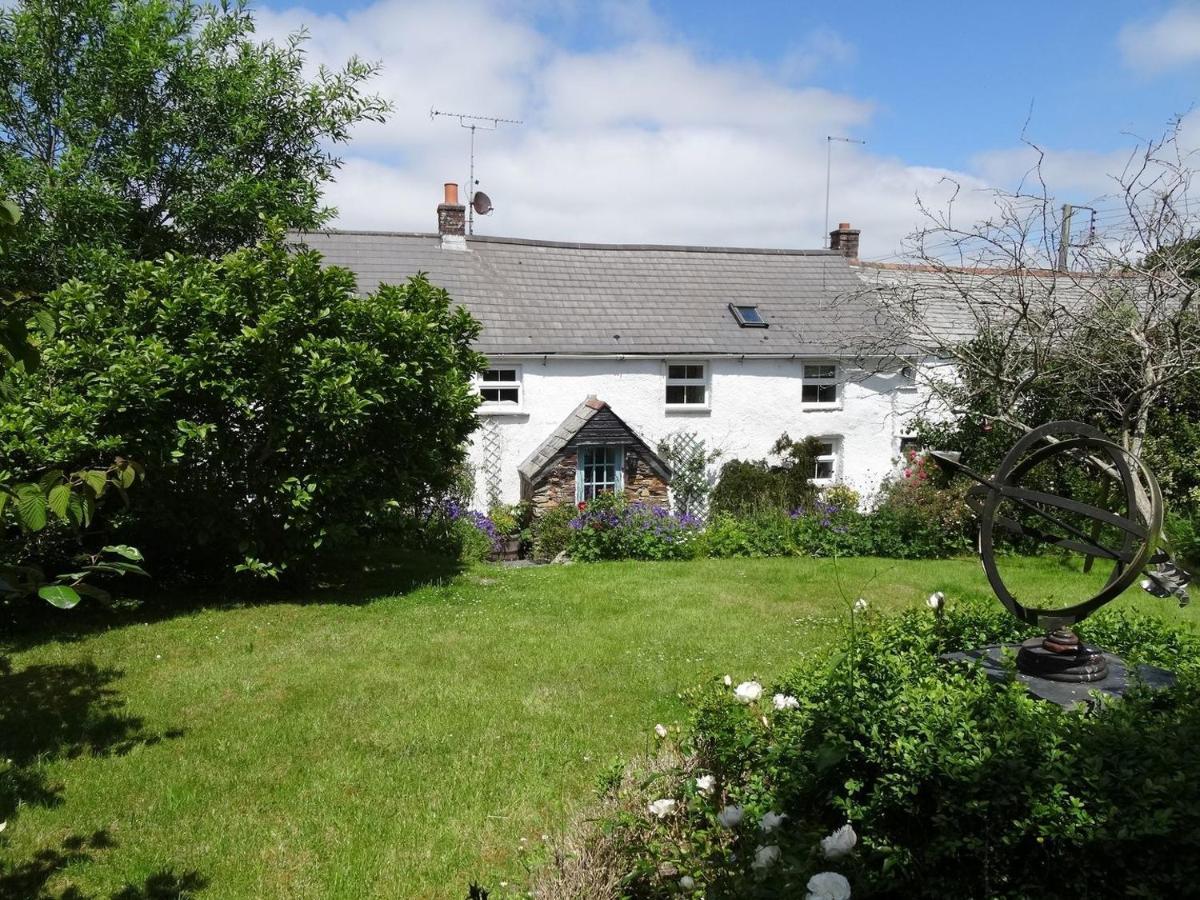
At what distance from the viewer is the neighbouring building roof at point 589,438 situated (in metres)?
16.8

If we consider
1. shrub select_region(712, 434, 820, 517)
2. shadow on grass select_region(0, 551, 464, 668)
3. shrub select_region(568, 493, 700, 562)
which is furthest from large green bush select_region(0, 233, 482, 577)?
shrub select_region(712, 434, 820, 517)

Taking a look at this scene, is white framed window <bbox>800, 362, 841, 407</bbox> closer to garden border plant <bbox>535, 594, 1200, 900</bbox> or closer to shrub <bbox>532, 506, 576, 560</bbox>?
shrub <bbox>532, 506, 576, 560</bbox>

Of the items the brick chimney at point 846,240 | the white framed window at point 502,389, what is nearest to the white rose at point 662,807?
the white framed window at point 502,389

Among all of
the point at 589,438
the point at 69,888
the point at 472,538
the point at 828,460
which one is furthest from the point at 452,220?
the point at 69,888

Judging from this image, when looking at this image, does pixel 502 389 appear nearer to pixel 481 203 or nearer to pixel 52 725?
pixel 481 203

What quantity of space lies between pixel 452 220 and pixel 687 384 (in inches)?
283

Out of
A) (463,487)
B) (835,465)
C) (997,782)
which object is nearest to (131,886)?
(997,782)

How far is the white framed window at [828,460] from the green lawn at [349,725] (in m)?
8.78

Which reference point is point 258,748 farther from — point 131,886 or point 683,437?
point 683,437

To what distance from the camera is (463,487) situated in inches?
648

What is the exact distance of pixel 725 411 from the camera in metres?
19.2

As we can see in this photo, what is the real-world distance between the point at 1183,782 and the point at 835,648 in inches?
104

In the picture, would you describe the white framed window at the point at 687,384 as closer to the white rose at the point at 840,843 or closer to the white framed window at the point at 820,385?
the white framed window at the point at 820,385

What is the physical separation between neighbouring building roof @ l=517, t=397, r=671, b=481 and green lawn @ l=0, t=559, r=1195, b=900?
5606 millimetres
